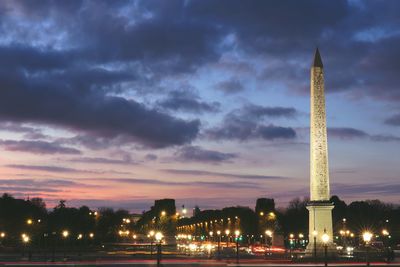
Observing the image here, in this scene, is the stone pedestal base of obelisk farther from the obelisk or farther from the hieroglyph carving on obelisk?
the hieroglyph carving on obelisk

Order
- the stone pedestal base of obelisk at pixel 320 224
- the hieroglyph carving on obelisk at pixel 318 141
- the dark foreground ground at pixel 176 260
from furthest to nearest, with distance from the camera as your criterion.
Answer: the stone pedestal base of obelisk at pixel 320 224
the hieroglyph carving on obelisk at pixel 318 141
the dark foreground ground at pixel 176 260

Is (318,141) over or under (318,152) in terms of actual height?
over

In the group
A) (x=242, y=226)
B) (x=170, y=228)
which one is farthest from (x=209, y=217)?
(x=242, y=226)

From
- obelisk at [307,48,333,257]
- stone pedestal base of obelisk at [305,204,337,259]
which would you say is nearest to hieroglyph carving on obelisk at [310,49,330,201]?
obelisk at [307,48,333,257]

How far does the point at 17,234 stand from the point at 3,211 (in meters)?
7.10

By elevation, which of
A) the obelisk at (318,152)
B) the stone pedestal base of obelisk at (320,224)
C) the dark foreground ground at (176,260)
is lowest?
the dark foreground ground at (176,260)

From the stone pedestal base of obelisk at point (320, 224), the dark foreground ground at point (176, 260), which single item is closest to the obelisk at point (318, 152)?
the stone pedestal base of obelisk at point (320, 224)

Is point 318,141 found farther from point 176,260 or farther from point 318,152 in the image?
point 176,260

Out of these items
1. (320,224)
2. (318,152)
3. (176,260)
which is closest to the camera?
(176,260)

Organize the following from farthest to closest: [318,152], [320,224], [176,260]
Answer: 1. [320,224]
2. [318,152]
3. [176,260]

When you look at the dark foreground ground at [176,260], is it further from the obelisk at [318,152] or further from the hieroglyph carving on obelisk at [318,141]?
the hieroglyph carving on obelisk at [318,141]

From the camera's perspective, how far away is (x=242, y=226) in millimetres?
145375

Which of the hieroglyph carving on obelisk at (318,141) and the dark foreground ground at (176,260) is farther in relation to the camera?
the hieroglyph carving on obelisk at (318,141)

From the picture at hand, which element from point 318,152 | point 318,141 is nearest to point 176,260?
point 318,152
